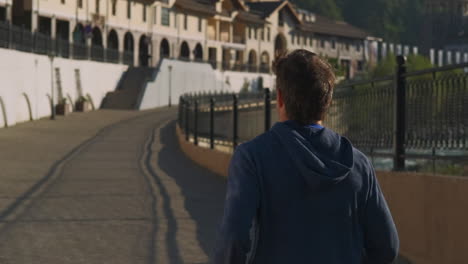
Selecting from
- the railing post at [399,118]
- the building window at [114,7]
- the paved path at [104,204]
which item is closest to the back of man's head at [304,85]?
the paved path at [104,204]

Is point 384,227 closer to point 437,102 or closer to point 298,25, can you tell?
point 437,102

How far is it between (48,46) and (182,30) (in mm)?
39943

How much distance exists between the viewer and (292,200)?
322cm

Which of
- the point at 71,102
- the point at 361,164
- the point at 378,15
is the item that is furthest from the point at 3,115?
the point at 378,15

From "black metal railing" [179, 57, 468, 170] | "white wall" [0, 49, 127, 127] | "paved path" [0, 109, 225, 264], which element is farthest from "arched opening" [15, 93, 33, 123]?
"black metal railing" [179, 57, 468, 170]

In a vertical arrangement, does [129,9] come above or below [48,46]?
above

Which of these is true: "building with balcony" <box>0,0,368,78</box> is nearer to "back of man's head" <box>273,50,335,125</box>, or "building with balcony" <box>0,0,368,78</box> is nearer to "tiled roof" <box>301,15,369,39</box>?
"tiled roof" <box>301,15,369,39</box>

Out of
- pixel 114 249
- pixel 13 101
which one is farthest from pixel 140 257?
pixel 13 101

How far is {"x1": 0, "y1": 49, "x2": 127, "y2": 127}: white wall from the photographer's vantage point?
3675cm

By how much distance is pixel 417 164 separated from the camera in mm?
9797

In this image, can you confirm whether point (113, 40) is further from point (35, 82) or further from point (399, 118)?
point (399, 118)

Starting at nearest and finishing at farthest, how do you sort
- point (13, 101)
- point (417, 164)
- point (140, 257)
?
1. point (140, 257)
2. point (417, 164)
3. point (13, 101)

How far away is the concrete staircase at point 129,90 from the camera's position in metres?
57.4

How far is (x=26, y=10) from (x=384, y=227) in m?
59.2
